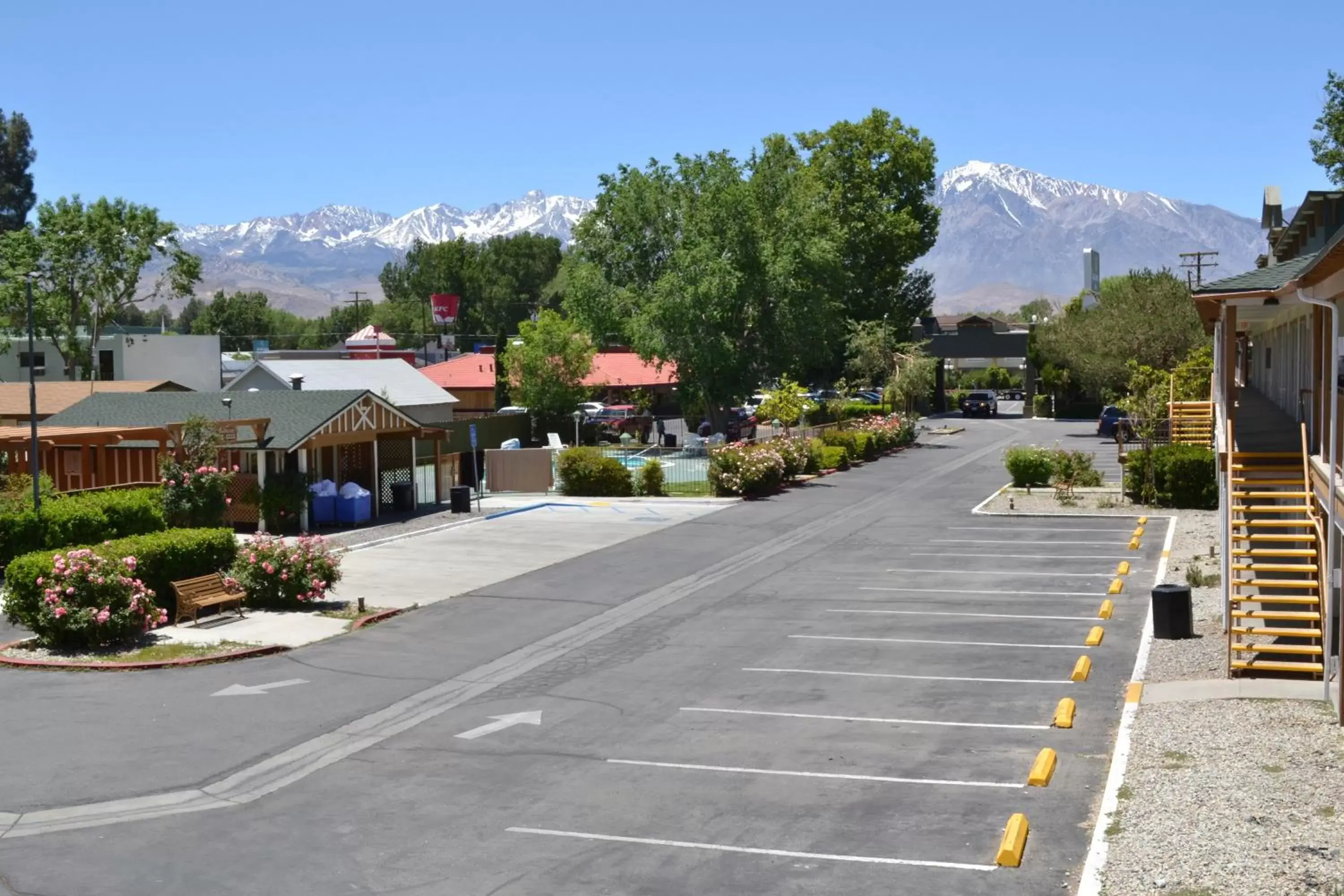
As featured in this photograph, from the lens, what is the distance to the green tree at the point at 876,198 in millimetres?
80625

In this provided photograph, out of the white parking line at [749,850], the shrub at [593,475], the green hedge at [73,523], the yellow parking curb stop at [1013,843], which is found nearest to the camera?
the yellow parking curb stop at [1013,843]

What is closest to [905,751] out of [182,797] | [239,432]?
[182,797]

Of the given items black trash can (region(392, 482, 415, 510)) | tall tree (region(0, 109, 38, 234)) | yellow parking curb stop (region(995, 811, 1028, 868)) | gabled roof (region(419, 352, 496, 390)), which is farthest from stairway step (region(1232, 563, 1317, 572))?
tall tree (region(0, 109, 38, 234))

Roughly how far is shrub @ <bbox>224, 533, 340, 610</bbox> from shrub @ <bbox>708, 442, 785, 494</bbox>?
61.9 ft

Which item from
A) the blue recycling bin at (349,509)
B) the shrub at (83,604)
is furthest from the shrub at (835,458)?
the shrub at (83,604)

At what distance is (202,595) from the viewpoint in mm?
22750

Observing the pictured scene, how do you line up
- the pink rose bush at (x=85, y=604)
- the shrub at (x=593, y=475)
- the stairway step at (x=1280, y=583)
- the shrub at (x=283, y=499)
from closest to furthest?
the stairway step at (x=1280, y=583) < the pink rose bush at (x=85, y=604) < the shrub at (x=283, y=499) < the shrub at (x=593, y=475)

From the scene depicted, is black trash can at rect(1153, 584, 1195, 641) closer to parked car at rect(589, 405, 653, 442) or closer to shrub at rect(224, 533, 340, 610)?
shrub at rect(224, 533, 340, 610)

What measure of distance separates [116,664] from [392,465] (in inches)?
750

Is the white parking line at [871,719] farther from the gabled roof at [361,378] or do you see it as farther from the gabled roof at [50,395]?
the gabled roof at [361,378]

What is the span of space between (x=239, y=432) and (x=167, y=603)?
11301 mm

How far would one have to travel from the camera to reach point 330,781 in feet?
46.5

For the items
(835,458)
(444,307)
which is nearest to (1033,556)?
(835,458)

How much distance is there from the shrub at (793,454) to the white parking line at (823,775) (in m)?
29.0
